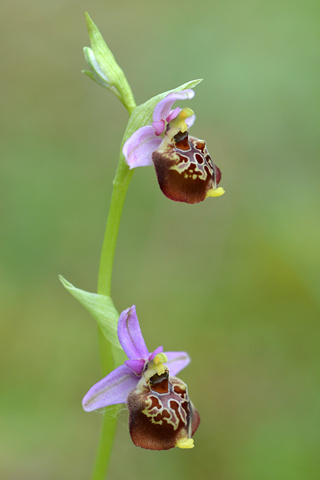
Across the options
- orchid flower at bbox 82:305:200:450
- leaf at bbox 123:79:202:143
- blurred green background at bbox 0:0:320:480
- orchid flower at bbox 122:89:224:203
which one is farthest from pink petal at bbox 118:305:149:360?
blurred green background at bbox 0:0:320:480

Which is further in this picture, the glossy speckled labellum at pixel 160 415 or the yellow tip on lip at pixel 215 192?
the yellow tip on lip at pixel 215 192

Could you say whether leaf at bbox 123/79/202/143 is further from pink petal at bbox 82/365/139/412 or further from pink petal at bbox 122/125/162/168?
pink petal at bbox 82/365/139/412

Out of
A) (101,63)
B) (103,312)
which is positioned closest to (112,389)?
(103,312)

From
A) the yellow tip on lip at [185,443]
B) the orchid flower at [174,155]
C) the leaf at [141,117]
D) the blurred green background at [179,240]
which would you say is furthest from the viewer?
the blurred green background at [179,240]

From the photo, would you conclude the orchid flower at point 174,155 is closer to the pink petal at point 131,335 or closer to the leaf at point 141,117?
the leaf at point 141,117

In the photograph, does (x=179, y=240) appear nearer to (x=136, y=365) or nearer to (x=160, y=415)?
(x=136, y=365)

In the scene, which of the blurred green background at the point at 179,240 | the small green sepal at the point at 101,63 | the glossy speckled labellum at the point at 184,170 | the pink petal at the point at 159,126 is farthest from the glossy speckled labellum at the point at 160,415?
the blurred green background at the point at 179,240

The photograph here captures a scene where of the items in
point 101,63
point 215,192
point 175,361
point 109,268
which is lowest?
point 175,361

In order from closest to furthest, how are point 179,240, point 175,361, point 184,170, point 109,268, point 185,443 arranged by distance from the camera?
point 185,443
point 184,170
point 109,268
point 175,361
point 179,240
